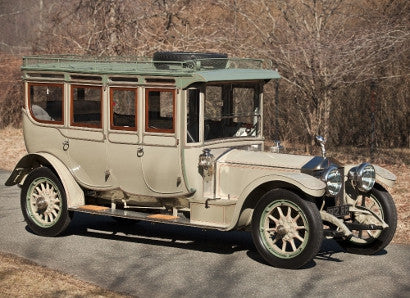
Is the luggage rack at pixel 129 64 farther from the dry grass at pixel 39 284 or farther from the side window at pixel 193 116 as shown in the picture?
the dry grass at pixel 39 284

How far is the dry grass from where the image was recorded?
776 cm

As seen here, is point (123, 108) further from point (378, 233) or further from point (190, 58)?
point (378, 233)

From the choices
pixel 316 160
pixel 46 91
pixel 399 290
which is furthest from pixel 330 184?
pixel 46 91

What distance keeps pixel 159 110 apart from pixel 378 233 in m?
2.71

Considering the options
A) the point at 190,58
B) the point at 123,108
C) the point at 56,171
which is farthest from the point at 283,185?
the point at 56,171

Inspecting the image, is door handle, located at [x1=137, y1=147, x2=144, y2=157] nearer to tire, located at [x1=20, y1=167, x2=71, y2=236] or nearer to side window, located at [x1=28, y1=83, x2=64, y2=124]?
tire, located at [x1=20, y1=167, x2=71, y2=236]

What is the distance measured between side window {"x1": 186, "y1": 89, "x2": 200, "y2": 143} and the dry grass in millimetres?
2013

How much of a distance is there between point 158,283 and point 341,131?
9.39 metres

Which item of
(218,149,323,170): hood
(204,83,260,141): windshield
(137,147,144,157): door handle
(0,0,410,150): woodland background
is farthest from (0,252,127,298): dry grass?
(0,0,410,150): woodland background

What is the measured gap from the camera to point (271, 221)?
8.76m

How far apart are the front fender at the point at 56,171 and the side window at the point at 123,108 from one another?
84cm

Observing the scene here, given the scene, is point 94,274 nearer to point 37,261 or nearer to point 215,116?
point 37,261

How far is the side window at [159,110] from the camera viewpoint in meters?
9.35

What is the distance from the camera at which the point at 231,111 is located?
9938 mm
